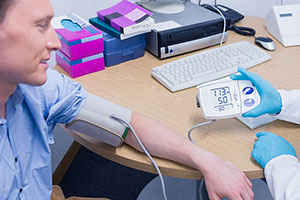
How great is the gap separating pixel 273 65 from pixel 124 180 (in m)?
0.99

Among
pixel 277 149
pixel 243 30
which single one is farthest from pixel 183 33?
pixel 277 149

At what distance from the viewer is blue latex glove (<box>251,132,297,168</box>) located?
32.1 inches

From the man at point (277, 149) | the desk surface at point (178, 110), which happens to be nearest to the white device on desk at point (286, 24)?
the desk surface at point (178, 110)

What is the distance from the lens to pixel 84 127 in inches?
33.7

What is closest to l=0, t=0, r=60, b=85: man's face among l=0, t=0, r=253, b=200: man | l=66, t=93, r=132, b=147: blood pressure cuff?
l=0, t=0, r=253, b=200: man

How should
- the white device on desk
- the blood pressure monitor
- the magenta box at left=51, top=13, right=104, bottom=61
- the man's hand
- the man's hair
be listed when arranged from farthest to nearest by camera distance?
the white device on desk
the magenta box at left=51, top=13, right=104, bottom=61
the blood pressure monitor
the man's hand
the man's hair

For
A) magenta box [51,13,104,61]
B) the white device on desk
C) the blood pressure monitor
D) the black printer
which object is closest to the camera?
the blood pressure monitor

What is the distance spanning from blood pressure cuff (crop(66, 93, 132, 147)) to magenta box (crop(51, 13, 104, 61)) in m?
0.27

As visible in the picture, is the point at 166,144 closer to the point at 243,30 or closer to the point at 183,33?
the point at 183,33

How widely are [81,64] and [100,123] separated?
1.13 ft

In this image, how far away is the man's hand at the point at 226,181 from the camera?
79 cm

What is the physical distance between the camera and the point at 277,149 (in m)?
0.84

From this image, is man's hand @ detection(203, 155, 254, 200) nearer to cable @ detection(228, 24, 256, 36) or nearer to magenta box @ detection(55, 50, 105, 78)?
magenta box @ detection(55, 50, 105, 78)

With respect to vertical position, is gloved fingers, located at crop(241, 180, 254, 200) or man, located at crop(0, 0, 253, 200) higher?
man, located at crop(0, 0, 253, 200)
